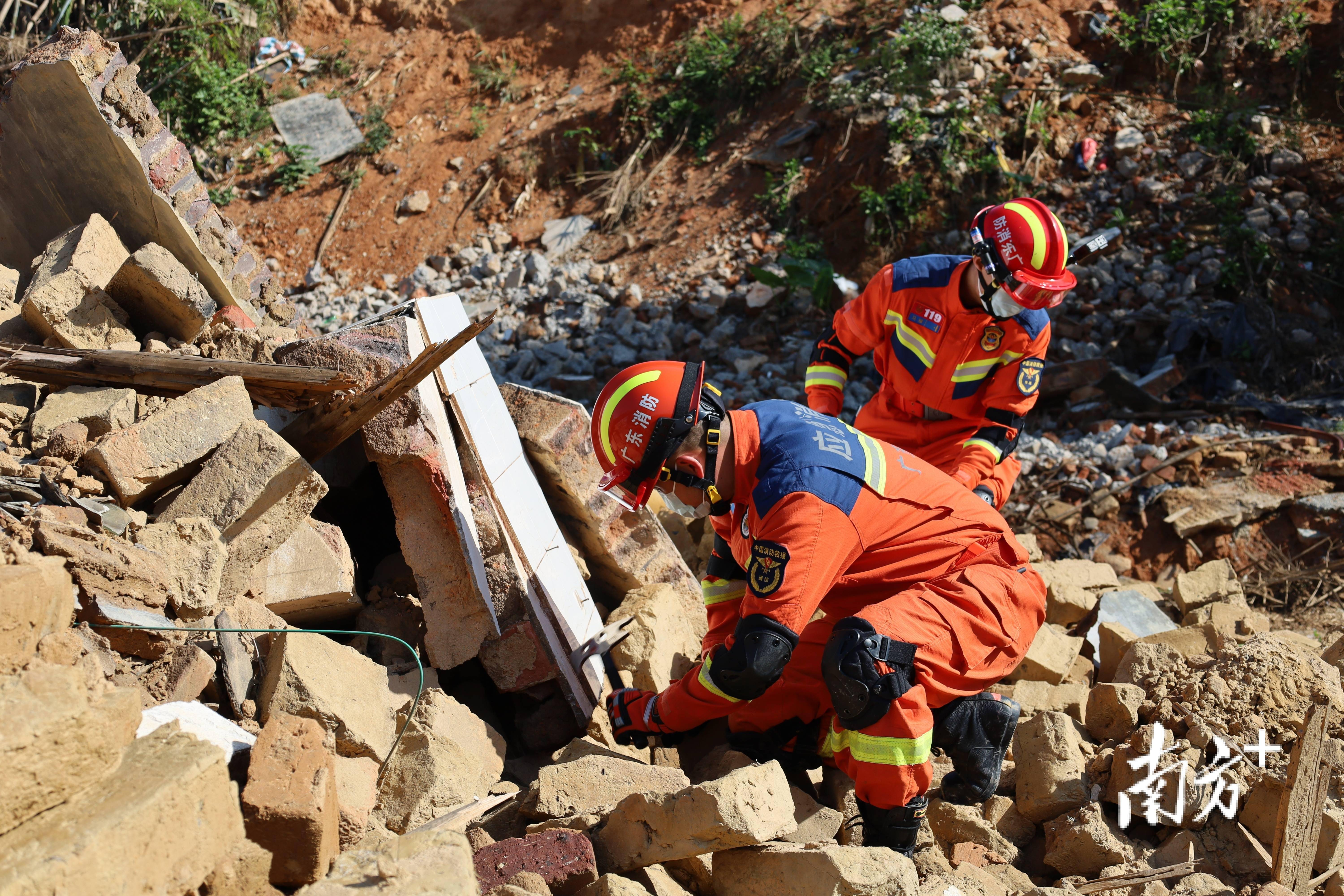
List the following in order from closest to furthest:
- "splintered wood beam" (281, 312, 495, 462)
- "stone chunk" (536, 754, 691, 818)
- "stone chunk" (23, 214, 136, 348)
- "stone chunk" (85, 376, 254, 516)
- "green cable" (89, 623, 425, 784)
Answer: "green cable" (89, 623, 425, 784), "stone chunk" (536, 754, 691, 818), "stone chunk" (85, 376, 254, 516), "splintered wood beam" (281, 312, 495, 462), "stone chunk" (23, 214, 136, 348)

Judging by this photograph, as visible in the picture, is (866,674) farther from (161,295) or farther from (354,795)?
(161,295)

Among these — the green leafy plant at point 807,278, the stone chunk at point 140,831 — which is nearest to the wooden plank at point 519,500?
the stone chunk at point 140,831

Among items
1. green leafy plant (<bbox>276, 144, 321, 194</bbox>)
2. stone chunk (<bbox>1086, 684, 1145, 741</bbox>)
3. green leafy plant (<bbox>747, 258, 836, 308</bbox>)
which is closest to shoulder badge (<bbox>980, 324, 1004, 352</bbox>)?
stone chunk (<bbox>1086, 684, 1145, 741</bbox>)

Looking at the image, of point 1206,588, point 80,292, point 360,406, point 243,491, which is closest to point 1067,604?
point 1206,588

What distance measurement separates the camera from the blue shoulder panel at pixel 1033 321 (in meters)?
4.12

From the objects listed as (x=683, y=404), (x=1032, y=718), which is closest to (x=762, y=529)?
(x=683, y=404)

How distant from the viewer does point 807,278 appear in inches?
310

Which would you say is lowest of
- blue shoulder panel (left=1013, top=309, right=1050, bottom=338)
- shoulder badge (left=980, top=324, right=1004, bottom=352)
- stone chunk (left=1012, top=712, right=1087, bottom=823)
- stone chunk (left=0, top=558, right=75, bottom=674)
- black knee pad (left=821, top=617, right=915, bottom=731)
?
stone chunk (left=1012, top=712, right=1087, bottom=823)

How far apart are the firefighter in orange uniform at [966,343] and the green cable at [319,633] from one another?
2.20 m

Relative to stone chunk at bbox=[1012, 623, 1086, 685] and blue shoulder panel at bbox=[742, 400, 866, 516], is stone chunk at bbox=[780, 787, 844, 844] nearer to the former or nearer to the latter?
blue shoulder panel at bbox=[742, 400, 866, 516]

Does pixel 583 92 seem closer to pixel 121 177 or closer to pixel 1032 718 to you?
pixel 121 177

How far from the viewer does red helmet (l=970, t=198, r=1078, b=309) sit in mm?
3932

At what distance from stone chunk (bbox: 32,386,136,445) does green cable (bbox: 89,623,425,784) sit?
86 centimetres

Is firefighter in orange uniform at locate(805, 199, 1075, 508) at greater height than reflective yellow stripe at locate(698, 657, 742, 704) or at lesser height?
greater
